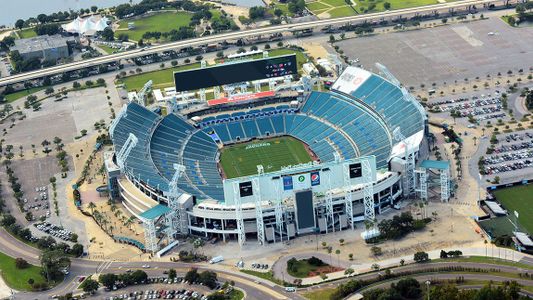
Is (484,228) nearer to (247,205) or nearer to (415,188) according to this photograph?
(415,188)

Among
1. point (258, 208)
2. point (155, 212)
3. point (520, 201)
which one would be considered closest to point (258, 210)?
point (258, 208)

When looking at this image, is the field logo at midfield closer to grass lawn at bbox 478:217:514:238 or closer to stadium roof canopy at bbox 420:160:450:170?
stadium roof canopy at bbox 420:160:450:170

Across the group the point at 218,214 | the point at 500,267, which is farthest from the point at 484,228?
the point at 218,214

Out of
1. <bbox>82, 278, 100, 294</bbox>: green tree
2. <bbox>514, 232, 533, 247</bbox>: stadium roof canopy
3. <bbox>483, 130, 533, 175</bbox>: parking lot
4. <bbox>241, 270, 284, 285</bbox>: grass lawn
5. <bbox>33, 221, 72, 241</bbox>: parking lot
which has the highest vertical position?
<bbox>483, 130, 533, 175</bbox>: parking lot

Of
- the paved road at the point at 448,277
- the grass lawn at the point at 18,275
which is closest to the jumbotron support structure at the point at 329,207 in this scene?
the paved road at the point at 448,277

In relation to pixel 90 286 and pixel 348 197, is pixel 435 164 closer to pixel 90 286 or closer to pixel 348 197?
pixel 348 197

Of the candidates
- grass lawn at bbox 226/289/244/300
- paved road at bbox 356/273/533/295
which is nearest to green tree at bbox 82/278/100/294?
grass lawn at bbox 226/289/244/300
